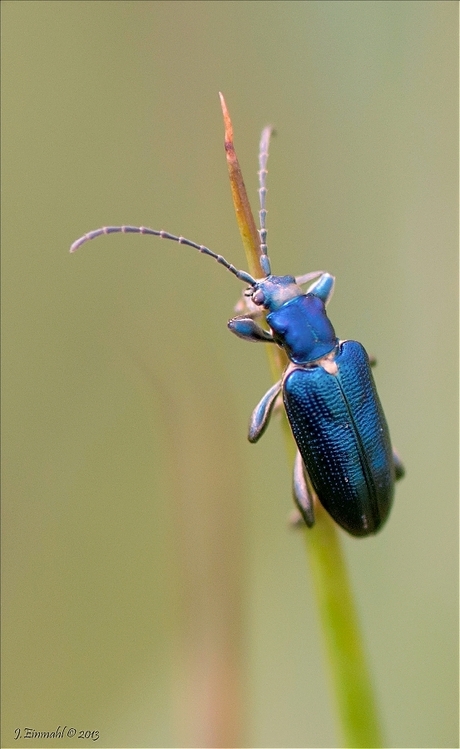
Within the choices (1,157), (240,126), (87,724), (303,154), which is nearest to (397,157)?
(303,154)

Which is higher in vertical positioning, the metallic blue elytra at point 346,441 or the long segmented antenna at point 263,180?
the long segmented antenna at point 263,180

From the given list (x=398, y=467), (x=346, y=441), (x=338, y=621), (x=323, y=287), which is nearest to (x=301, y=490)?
(x=346, y=441)

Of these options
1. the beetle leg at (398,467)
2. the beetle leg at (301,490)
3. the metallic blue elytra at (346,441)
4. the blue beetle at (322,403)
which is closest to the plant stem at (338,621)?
the beetle leg at (301,490)

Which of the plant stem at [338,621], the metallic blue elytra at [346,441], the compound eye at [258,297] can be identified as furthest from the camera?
the compound eye at [258,297]

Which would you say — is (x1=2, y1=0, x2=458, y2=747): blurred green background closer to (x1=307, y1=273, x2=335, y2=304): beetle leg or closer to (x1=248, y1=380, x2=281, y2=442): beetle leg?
(x1=248, y1=380, x2=281, y2=442): beetle leg

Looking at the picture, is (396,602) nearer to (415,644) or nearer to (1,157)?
(415,644)

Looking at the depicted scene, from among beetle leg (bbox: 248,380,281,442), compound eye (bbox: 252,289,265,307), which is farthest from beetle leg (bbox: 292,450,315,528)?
compound eye (bbox: 252,289,265,307)

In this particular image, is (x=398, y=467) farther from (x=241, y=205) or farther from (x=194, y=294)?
(x=241, y=205)

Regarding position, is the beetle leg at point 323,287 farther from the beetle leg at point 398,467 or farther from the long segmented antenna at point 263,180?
the beetle leg at point 398,467
